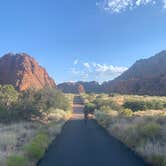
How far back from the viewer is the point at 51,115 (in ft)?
140

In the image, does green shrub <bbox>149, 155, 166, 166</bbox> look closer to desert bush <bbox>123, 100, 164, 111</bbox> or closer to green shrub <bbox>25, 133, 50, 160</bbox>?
green shrub <bbox>25, 133, 50, 160</bbox>

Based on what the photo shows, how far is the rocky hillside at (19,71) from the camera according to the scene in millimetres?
89938

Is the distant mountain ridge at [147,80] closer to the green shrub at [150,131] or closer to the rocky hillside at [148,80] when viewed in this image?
the rocky hillside at [148,80]

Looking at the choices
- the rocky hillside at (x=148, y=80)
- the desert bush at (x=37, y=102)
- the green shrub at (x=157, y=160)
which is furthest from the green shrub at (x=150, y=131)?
the rocky hillside at (x=148, y=80)

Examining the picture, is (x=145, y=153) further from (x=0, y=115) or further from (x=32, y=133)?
(x=0, y=115)

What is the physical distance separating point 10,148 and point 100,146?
5827 millimetres

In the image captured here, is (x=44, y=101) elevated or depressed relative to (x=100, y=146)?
elevated

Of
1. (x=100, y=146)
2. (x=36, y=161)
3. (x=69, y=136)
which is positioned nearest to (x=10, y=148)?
(x=36, y=161)

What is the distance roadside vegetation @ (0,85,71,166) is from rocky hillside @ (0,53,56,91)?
129 ft

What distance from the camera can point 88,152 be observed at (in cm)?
2011

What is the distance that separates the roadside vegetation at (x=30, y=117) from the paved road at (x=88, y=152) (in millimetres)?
1149

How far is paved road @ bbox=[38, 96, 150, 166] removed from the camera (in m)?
17.4

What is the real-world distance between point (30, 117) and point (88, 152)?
67.7ft

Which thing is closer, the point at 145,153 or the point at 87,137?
the point at 145,153
